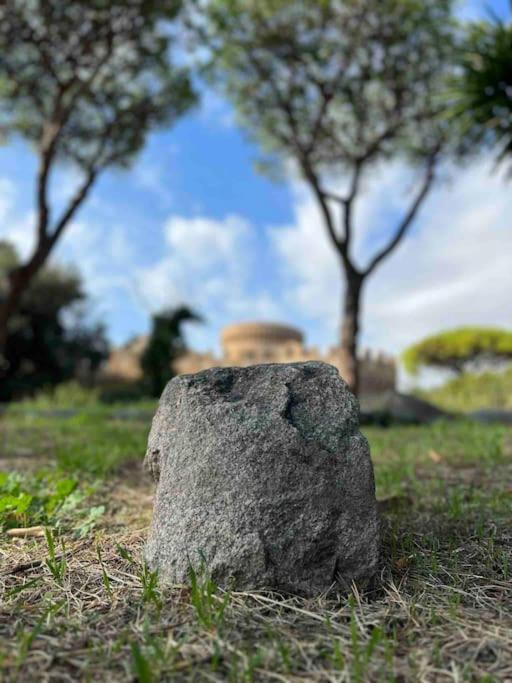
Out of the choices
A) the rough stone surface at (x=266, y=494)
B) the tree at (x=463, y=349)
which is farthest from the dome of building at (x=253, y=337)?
the rough stone surface at (x=266, y=494)

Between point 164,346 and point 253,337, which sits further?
point 253,337

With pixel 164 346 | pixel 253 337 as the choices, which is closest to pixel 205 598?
pixel 164 346

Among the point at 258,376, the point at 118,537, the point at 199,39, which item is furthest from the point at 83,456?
the point at 199,39

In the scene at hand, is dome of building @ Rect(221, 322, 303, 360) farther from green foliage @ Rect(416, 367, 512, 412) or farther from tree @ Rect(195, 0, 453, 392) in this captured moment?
tree @ Rect(195, 0, 453, 392)

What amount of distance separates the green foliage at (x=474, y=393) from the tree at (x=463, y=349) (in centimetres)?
899

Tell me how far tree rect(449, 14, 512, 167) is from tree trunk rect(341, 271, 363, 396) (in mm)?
3432

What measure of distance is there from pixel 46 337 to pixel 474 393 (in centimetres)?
1537

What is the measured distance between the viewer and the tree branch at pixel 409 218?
1167cm

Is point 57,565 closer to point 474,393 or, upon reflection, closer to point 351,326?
point 351,326

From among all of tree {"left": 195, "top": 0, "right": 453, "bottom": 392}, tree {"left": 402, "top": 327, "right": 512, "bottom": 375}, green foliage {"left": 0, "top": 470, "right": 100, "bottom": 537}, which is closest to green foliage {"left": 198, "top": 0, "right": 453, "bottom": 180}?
tree {"left": 195, "top": 0, "right": 453, "bottom": 392}

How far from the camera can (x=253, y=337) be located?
2353 cm

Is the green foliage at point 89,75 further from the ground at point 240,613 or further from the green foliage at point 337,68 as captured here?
the ground at point 240,613

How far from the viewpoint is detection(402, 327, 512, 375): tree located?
28938 millimetres

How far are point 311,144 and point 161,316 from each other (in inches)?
303
